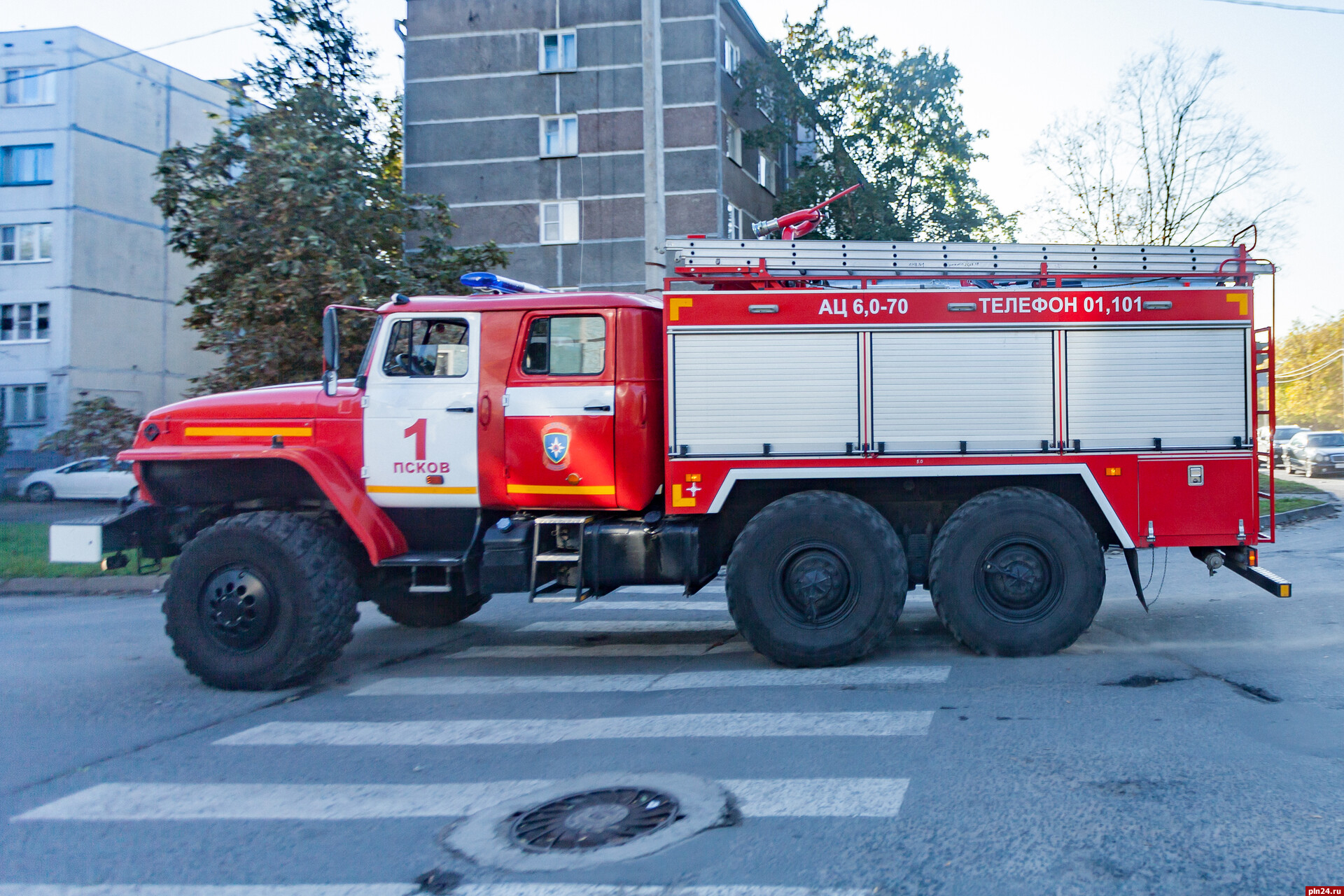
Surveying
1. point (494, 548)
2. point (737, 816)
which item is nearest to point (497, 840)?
point (737, 816)

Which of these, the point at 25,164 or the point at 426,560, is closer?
the point at 426,560

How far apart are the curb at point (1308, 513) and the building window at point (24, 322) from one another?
1356 inches

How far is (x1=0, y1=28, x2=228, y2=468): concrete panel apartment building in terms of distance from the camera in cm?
3381

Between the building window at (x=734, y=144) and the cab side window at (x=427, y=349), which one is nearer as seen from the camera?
the cab side window at (x=427, y=349)

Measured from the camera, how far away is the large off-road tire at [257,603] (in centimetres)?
736

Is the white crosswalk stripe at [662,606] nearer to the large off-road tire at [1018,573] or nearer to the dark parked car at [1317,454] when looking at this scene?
the large off-road tire at [1018,573]

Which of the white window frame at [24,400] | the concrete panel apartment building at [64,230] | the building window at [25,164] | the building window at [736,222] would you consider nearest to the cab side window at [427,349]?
the building window at [736,222]

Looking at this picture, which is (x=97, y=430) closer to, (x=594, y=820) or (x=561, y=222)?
(x=561, y=222)

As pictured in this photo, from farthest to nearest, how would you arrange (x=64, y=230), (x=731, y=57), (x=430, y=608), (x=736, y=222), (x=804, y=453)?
(x=64, y=230) < (x=736, y=222) < (x=731, y=57) < (x=430, y=608) < (x=804, y=453)

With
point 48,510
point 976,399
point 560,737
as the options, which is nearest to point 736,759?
point 560,737

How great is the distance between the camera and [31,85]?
34344mm

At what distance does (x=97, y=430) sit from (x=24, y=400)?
64.6 feet

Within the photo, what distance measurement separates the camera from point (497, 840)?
4.51 meters

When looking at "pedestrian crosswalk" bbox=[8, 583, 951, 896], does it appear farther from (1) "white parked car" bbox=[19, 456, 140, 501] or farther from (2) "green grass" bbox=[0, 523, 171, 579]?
(1) "white parked car" bbox=[19, 456, 140, 501]
